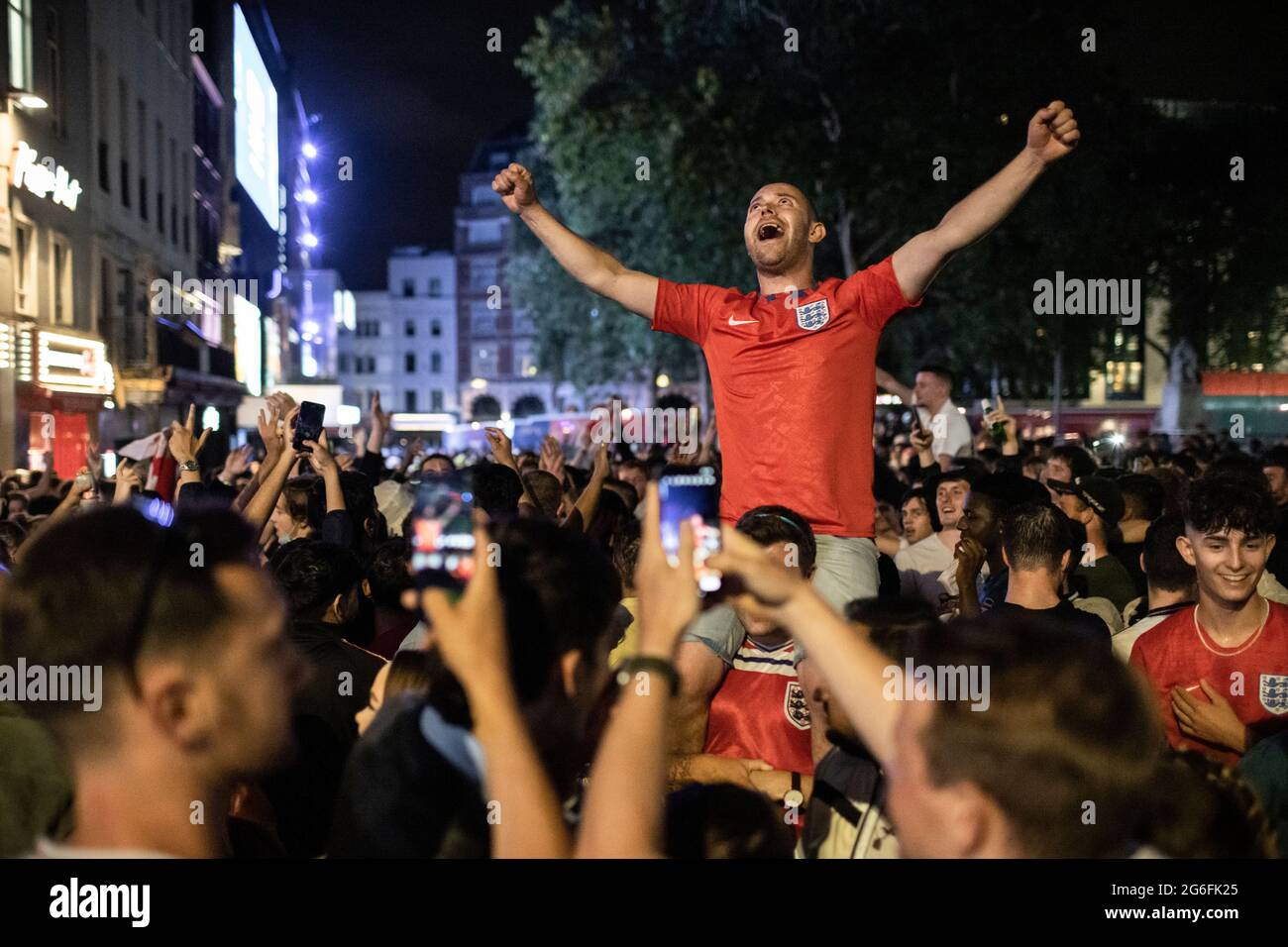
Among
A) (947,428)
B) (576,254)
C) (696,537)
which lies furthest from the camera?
(947,428)

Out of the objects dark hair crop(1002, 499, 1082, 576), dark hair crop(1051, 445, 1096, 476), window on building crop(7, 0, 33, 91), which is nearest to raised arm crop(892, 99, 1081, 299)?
dark hair crop(1002, 499, 1082, 576)

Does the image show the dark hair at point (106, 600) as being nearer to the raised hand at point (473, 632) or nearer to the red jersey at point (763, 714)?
the raised hand at point (473, 632)

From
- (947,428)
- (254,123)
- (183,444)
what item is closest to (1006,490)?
(947,428)

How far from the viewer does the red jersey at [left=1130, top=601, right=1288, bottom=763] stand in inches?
150

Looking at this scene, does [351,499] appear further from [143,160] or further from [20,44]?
[143,160]

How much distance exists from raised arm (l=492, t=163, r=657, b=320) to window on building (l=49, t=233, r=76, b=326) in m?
19.0

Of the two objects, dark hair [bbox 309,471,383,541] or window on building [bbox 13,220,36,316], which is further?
window on building [bbox 13,220,36,316]

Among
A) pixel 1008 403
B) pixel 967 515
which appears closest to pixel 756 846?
pixel 967 515

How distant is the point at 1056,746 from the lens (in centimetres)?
179

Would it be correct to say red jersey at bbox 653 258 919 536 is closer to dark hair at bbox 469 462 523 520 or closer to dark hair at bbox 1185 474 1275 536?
dark hair at bbox 1185 474 1275 536

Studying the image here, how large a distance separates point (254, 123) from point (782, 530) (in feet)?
132

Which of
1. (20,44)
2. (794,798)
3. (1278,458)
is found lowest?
(794,798)

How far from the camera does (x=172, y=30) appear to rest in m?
30.3

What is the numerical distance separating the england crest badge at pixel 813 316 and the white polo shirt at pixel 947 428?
5853 mm
